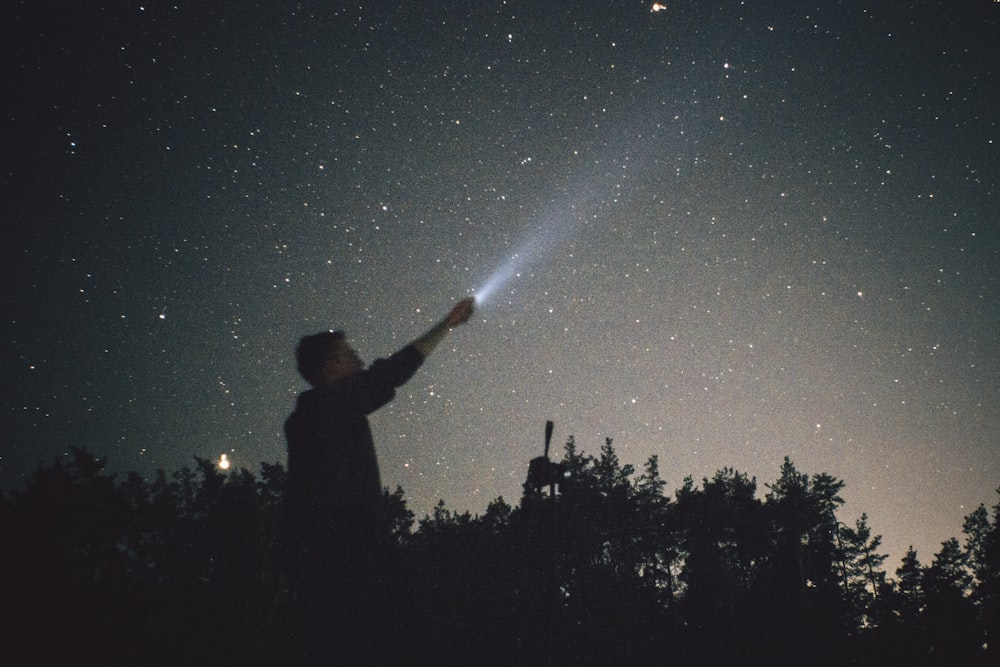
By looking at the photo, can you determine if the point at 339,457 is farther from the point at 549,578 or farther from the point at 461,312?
the point at 549,578

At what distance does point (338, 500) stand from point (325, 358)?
2.44ft

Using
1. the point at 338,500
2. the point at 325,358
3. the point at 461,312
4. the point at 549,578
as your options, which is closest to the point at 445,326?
the point at 461,312

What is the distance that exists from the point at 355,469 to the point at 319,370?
0.58 metres

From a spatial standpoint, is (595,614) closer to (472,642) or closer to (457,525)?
(472,642)

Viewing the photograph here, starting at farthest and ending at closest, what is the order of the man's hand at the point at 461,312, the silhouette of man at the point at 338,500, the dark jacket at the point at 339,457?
1. the man's hand at the point at 461,312
2. the dark jacket at the point at 339,457
3. the silhouette of man at the point at 338,500

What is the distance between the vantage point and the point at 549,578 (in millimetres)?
7883

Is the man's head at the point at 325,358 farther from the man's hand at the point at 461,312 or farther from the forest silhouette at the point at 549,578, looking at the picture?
the forest silhouette at the point at 549,578

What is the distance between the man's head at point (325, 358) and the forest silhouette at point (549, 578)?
6108 millimetres

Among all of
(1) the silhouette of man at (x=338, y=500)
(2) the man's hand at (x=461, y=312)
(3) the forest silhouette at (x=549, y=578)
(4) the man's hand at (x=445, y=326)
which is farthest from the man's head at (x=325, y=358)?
(3) the forest silhouette at (x=549, y=578)

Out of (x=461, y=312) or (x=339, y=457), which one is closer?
(x=339, y=457)

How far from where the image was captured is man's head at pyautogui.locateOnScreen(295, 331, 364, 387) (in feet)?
8.32

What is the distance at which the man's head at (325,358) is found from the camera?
8.32ft

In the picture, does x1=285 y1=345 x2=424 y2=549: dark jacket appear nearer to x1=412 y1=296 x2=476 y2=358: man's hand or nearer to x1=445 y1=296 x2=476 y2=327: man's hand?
x1=412 y1=296 x2=476 y2=358: man's hand

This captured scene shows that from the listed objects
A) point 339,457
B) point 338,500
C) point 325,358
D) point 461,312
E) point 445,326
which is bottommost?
point 338,500
